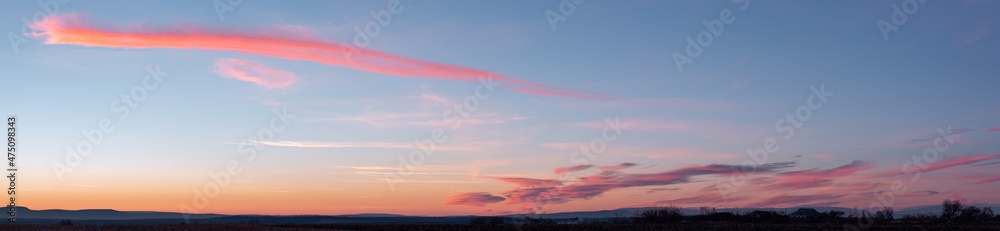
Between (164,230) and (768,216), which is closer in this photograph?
(164,230)

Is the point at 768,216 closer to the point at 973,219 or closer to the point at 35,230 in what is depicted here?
the point at 973,219

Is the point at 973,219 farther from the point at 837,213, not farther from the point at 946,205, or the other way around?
the point at 837,213

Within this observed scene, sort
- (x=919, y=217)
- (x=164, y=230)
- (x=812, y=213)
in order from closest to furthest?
(x=164, y=230), (x=919, y=217), (x=812, y=213)

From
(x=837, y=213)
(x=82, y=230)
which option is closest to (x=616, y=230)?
(x=82, y=230)

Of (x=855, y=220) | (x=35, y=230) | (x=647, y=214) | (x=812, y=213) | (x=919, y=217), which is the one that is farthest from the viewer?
(x=812, y=213)

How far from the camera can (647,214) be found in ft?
549

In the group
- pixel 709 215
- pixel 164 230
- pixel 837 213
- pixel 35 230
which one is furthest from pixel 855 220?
pixel 35 230

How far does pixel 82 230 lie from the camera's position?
69.5 meters

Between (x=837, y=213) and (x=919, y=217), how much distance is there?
51.7 ft

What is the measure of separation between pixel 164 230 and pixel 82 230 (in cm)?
731

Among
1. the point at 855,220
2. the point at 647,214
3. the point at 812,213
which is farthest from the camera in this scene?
the point at 812,213

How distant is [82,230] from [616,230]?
197ft

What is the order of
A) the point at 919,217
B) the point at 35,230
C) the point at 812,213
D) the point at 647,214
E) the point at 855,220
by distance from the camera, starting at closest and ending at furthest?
1. the point at 35,230
2. the point at 855,220
3. the point at 919,217
4. the point at 647,214
5. the point at 812,213

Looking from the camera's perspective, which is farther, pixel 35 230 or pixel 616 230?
pixel 616 230
